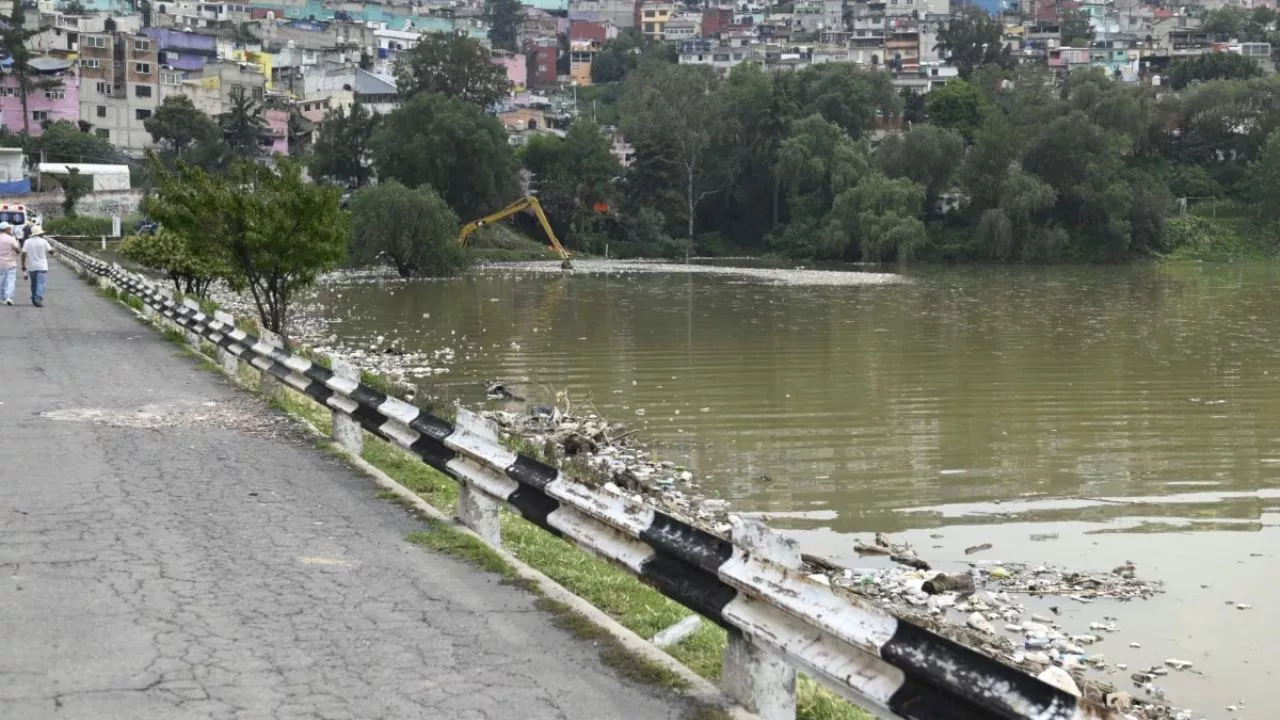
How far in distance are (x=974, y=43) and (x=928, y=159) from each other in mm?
59247

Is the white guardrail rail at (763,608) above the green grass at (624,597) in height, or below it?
above

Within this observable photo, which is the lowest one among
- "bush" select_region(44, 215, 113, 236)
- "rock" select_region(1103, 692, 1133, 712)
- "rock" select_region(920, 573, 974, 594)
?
"rock" select_region(920, 573, 974, 594)

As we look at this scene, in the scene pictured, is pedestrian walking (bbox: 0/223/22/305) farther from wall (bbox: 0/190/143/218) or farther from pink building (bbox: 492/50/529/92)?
pink building (bbox: 492/50/529/92)

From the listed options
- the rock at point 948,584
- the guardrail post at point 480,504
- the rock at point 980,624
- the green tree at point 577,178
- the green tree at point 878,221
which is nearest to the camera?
the guardrail post at point 480,504

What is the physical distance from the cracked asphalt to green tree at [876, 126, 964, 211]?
8063cm

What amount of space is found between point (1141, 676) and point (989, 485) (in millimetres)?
7092

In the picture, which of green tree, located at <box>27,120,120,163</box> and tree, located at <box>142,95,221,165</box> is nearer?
green tree, located at <box>27,120,120,163</box>

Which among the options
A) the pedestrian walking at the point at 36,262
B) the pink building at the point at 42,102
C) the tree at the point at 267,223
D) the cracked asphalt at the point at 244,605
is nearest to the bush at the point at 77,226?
the pink building at the point at 42,102

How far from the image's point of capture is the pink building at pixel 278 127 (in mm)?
115881

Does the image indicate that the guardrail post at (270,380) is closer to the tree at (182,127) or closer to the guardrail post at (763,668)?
the guardrail post at (763,668)

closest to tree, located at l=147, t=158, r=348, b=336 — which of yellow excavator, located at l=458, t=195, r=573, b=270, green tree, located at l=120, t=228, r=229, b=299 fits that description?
green tree, located at l=120, t=228, r=229, b=299

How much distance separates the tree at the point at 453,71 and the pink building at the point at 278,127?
32.9ft

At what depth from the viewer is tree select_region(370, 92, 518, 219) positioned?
8706cm

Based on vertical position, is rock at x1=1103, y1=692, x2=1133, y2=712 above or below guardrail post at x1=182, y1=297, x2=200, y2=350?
below
